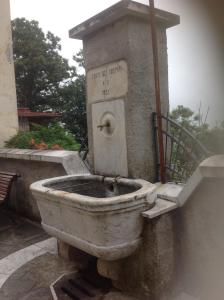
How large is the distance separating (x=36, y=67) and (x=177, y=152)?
2259cm

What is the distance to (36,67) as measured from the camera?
23703 mm

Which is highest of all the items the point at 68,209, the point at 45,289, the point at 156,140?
the point at 156,140

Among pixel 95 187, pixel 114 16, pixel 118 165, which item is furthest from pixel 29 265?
pixel 114 16

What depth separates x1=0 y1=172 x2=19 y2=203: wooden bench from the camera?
4801 mm

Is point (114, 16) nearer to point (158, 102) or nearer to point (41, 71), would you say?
point (158, 102)

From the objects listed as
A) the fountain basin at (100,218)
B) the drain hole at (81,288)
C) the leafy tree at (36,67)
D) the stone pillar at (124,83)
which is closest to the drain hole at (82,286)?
the drain hole at (81,288)

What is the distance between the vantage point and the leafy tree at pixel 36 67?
23.4 m

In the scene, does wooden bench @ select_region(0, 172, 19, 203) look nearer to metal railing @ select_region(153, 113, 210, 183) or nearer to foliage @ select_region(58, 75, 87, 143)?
metal railing @ select_region(153, 113, 210, 183)

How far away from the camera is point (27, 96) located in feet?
79.9

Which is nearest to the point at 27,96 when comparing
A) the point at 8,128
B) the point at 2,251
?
the point at 8,128

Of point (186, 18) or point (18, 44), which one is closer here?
point (186, 18)

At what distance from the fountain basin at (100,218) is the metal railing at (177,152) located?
0.43 metres

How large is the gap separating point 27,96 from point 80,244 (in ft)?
76.4

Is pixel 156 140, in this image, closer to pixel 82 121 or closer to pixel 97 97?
pixel 97 97
